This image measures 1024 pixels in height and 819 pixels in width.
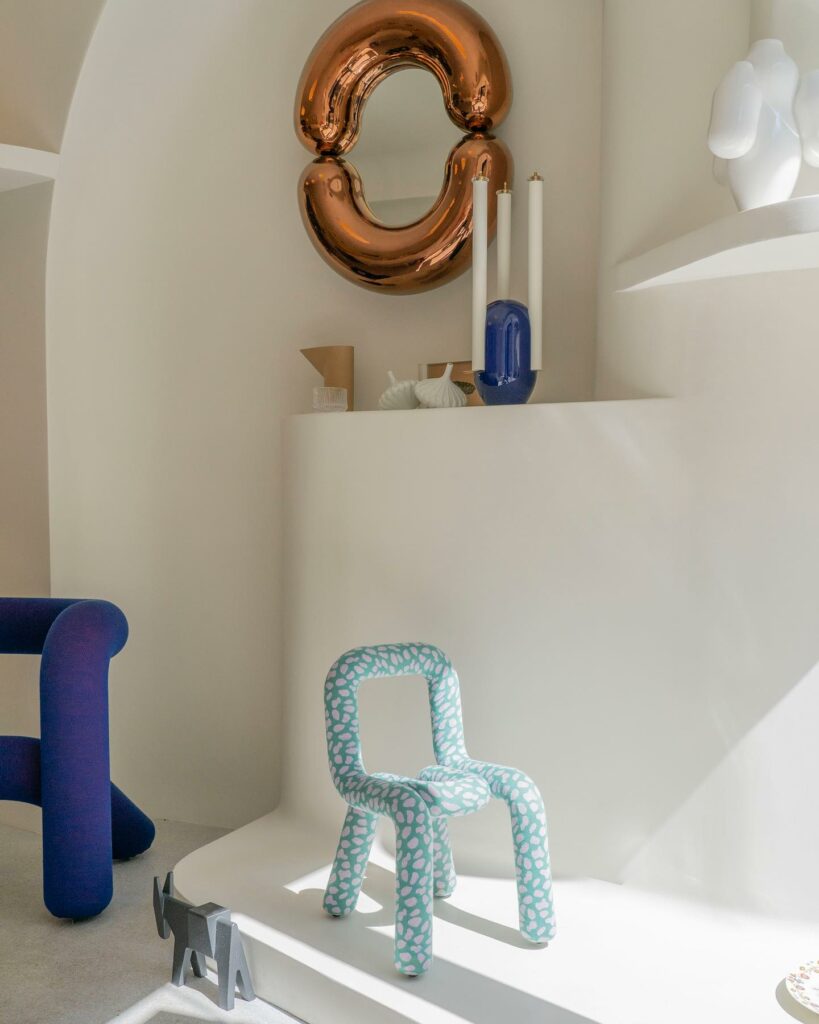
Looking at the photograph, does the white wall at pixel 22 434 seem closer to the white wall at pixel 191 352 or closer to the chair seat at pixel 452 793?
the white wall at pixel 191 352

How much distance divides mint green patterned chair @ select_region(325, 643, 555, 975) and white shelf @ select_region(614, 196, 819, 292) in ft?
2.73

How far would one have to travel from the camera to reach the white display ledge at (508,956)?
62.2 inches

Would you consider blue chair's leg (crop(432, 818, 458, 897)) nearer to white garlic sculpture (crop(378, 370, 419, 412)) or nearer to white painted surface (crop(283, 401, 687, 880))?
white painted surface (crop(283, 401, 687, 880))

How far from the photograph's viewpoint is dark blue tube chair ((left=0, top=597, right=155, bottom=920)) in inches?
83.1

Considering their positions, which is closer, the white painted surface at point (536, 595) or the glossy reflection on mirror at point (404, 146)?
the white painted surface at point (536, 595)

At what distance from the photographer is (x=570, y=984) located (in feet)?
5.38

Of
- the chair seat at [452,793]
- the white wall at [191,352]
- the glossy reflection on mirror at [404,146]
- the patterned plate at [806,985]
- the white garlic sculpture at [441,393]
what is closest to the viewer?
the patterned plate at [806,985]

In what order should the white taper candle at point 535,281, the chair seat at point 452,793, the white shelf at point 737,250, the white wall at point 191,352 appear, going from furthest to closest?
the white wall at point 191,352 < the white taper candle at point 535,281 < the chair seat at point 452,793 < the white shelf at point 737,250

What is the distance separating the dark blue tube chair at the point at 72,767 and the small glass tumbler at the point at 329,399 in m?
0.71

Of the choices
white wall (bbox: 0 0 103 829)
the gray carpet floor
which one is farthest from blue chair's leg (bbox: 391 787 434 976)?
white wall (bbox: 0 0 103 829)

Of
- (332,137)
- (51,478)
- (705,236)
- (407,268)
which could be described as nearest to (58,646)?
(51,478)

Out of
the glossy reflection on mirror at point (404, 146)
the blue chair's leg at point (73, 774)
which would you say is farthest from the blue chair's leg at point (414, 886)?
the glossy reflection on mirror at point (404, 146)

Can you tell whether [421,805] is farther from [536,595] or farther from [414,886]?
[536,595]

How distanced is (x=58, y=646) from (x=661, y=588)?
1.26 m
